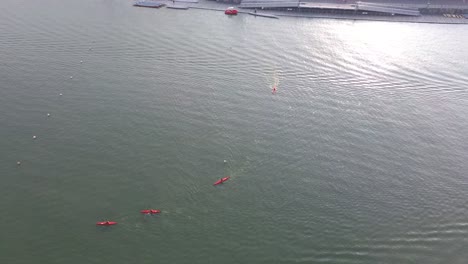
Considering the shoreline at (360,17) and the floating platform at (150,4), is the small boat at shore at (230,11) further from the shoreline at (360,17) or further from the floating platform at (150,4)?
the floating platform at (150,4)

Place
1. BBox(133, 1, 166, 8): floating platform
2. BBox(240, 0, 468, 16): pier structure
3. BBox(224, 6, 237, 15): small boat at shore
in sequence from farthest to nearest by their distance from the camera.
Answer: BBox(133, 1, 166, 8): floating platform
BBox(240, 0, 468, 16): pier structure
BBox(224, 6, 237, 15): small boat at shore

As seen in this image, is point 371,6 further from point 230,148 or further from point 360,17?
point 230,148

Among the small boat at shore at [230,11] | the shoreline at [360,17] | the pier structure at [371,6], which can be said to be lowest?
the small boat at shore at [230,11]

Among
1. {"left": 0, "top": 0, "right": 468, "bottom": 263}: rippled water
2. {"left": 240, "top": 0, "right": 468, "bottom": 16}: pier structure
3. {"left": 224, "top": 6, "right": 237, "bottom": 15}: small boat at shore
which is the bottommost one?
{"left": 0, "top": 0, "right": 468, "bottom": 263}: rippled water

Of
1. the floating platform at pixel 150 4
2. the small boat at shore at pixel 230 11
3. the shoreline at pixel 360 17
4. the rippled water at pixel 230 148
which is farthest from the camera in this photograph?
the floating platform at pixel 150 4

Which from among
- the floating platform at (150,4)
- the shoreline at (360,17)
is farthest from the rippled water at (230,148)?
the floating platform at (150,4)

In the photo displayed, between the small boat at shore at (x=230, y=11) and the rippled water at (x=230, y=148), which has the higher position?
the small boat at shore at (x=230, y=11)

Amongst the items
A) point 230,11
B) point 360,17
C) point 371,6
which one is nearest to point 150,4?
point 230,11

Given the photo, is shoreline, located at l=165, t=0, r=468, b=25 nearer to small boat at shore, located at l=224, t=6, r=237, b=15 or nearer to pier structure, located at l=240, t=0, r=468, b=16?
pier structure, located at l=240, t=0, r=468, b=16

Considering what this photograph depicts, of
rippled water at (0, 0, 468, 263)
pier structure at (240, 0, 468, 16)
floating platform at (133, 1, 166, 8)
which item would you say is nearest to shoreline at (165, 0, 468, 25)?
pier structure at (240, 0, 468, 16)

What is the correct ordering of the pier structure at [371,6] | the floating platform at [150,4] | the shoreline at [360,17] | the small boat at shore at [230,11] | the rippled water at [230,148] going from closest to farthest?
the rippled water at [230,148], the shoreline at [360,17], the small boat at shore at [230,11], the pier structure at [371,6], the floating platform at [150,4]
